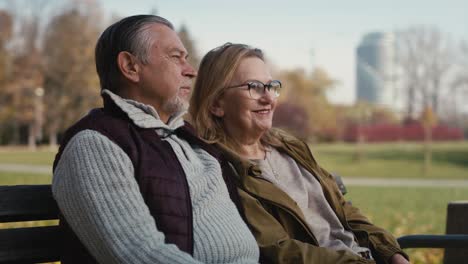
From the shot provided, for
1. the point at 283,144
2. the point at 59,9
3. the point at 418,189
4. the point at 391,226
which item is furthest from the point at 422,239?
the point at 59,9

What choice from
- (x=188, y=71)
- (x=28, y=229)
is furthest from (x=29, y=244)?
(x=188, y=71)

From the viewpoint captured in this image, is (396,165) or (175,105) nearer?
(175,105)

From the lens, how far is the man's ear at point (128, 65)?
233 cm

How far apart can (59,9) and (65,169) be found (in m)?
44.4

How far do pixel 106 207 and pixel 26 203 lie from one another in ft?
1.57

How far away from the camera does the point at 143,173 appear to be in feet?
6.87

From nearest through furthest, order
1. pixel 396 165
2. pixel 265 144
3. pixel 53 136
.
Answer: pixel 265 144, pixel 396 165, pixel 53 136

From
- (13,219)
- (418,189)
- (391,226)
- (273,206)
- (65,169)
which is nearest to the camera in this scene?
(65,169)

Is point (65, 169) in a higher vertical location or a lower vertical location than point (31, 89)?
higher

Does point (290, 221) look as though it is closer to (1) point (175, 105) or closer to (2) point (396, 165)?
(1) point (175, 105)

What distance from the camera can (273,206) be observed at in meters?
2.72

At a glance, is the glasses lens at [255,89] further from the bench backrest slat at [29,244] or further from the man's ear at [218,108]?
the bench backrest slat at [29,244]

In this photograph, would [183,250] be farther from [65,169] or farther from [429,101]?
[429,101]

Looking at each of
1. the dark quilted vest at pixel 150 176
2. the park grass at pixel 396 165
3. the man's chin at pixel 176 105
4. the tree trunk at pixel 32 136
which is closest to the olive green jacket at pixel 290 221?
the man's chin at pixel 176 105
